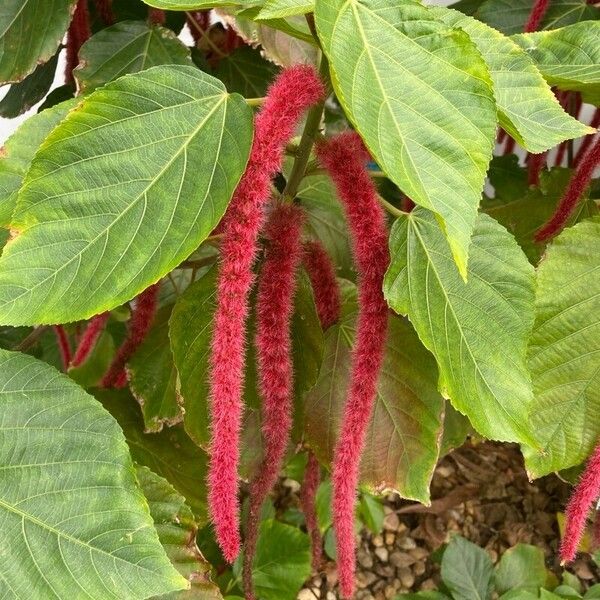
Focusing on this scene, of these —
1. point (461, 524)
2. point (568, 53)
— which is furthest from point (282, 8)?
point (461, 524)

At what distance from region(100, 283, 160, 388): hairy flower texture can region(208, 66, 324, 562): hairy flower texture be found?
26cm

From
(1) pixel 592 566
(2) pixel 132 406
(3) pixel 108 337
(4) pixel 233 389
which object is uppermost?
(4) pixel 233 389

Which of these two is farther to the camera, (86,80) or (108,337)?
(108,337)

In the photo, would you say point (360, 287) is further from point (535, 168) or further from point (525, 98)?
point (535, 168)

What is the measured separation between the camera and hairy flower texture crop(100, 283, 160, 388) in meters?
0.72

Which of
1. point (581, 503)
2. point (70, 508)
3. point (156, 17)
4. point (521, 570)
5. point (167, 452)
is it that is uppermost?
point (156, 17)

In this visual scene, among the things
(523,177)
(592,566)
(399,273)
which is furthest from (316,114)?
(592,566)

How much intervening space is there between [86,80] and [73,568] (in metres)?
0.47

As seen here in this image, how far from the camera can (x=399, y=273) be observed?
545 mm

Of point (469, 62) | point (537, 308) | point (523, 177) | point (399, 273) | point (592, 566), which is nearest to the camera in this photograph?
point (469, 62)

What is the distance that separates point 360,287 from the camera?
57 cm

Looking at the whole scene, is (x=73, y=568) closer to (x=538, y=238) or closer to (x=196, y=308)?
(x=196, y=308)

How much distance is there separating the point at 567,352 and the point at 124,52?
0.52 metres

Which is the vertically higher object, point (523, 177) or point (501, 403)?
point (501, 403)
